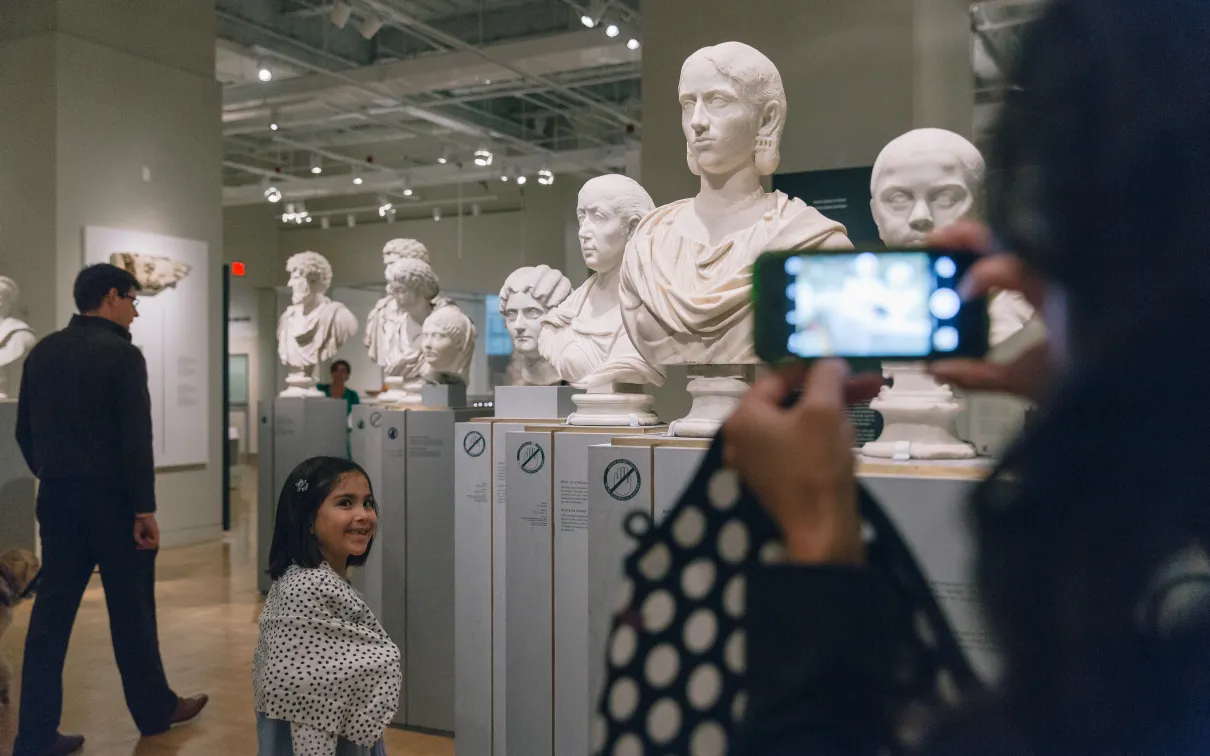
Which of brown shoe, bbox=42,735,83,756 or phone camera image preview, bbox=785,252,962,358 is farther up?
phone camera image preview, bbox=785,252,962,358

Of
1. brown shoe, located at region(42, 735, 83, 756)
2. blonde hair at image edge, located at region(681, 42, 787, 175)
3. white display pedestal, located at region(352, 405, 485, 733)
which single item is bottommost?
brown shoe, located at region(42, 735, 83, 756)

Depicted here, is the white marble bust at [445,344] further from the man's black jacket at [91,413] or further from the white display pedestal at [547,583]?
the white display pedestal at [547,583]

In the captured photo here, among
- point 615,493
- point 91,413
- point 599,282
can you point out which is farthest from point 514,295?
point 615,493

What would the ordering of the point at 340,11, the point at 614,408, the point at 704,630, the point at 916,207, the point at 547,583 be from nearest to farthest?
the point at 704,630 → the point at 916,207 → the point at 547,583 → the point at 614,408 → the point at 340,11

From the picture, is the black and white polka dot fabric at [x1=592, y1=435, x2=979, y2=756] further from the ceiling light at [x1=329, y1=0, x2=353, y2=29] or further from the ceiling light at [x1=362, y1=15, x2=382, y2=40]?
the ceiling light at [x1=362, y1=15, x2=382, y2=40]

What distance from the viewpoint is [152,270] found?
7.80m

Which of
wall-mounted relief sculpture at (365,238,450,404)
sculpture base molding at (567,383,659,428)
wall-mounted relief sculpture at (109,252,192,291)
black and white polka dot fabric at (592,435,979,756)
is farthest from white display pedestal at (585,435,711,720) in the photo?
wall-mounted relief sculpture at (109,252,192,291)

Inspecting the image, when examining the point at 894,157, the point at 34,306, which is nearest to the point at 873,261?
the point at 894,157

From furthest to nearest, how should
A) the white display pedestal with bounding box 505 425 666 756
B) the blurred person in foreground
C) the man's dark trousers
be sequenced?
the man's dark trousers < the white display pedestal with bounding box 505 425 666 756 < the blurred person in foreground

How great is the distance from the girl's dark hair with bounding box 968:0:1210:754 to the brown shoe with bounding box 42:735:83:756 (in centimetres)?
389

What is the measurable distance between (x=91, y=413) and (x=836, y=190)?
9.86 feet

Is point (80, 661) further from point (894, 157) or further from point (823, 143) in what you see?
point (894, 157)

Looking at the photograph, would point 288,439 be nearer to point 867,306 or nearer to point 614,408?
point 614,408

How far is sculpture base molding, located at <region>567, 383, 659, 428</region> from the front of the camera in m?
2.95
